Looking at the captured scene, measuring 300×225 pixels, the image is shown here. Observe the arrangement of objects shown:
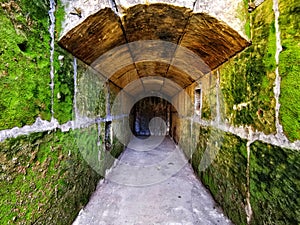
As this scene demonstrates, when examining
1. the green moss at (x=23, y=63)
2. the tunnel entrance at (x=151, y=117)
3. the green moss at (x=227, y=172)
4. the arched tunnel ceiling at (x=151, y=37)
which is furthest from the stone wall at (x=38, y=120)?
the tunnel entrance at (x=151, y=117)

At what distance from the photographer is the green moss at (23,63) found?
33.3 inches

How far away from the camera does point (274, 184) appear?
101cm

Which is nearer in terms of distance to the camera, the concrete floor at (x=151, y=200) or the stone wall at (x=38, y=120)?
the stone wall at (x=38, y=120)

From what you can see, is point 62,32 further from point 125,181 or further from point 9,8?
A: point 125,181

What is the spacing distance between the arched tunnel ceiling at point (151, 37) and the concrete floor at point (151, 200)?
1339mm

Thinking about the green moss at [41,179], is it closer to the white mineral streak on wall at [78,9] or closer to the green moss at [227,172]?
the white mineral streak on wall at [78,9]

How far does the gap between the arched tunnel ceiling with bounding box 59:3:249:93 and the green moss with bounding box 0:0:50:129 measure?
0.68 ft

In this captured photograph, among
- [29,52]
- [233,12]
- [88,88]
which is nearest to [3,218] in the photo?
[29,52]

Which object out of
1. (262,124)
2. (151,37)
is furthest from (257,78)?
(151,37)

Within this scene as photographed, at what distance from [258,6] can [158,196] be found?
6.08 feet

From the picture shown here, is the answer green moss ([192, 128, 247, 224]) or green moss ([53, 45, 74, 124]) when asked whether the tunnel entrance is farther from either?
green moss ([53, 45, 74, 124])

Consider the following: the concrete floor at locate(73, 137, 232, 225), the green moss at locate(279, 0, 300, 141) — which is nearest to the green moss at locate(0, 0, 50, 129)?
the concrete floor at locate(73, 137, 232, 225)

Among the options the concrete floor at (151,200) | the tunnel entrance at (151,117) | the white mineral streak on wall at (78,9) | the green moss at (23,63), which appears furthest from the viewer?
the tunnel entrance at (151,117)

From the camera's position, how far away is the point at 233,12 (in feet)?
4.16
